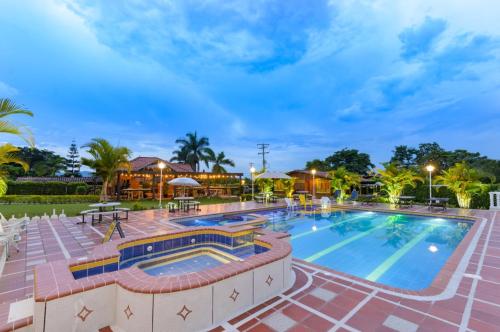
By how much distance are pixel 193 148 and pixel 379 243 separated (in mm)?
28889

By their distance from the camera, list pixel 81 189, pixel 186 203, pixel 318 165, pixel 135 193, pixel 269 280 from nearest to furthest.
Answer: pixel 269 280
pixel 186 203
pixel 81 189
pixel 135 193
pixel 318 165

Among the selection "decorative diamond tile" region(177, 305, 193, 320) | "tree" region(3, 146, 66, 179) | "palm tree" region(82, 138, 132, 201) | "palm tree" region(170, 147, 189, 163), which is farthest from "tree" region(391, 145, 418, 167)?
"tree" region(3, 146, 66, 179)

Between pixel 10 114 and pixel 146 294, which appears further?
pixel 10 114

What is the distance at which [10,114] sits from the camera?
4.31 meters

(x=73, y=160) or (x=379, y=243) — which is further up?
(x=73, y=160)

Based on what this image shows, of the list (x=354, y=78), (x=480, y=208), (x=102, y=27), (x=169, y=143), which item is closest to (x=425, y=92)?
(x=354, y=78)

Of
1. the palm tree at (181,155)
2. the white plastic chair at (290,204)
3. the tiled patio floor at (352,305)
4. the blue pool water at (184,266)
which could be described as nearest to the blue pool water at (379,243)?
the tiled patio floor at (352,305)

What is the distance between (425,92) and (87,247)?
35.7 metres

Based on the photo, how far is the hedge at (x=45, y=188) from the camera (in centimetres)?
1970

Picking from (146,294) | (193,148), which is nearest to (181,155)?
(193,148)

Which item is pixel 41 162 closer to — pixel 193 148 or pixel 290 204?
pixel 193 148

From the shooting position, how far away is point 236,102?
31.2 metres

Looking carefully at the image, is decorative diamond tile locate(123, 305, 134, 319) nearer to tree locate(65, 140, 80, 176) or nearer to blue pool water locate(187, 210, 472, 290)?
blue pool water locate(187, 210, 472, 290)

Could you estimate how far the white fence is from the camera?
12633mm
